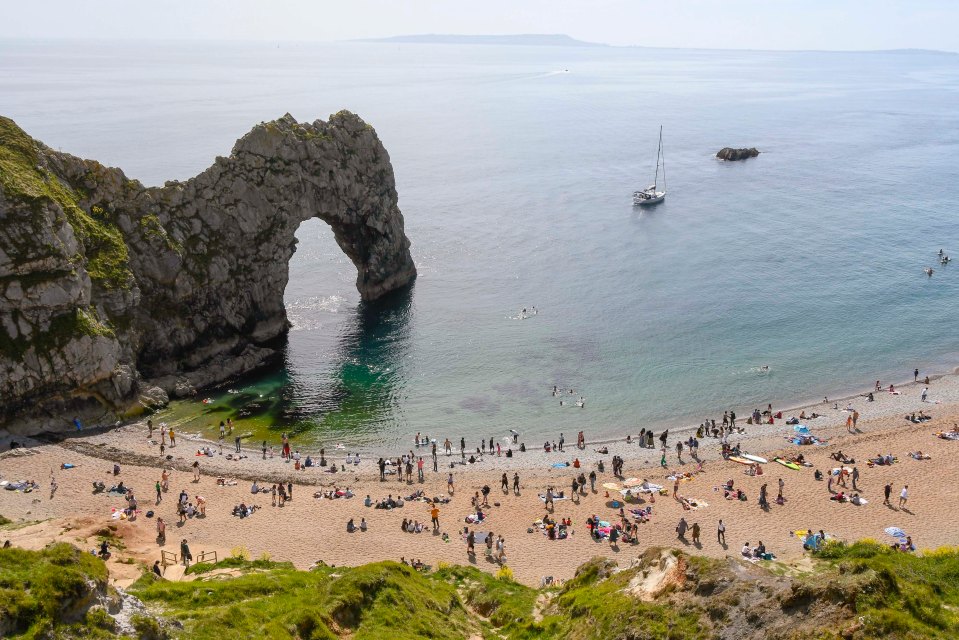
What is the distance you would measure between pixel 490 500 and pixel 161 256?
35.2 meters

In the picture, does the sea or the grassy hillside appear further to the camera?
the sea

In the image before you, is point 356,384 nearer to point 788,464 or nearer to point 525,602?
point 788,464

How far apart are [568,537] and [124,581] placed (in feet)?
71.1

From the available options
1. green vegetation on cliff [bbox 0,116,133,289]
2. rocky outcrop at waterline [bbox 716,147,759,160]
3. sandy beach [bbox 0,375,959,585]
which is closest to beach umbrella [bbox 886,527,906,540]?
sandy beach [bbox 0,375,959,585]

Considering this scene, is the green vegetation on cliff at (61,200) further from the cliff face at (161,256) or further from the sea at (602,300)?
the sea at (602,300)

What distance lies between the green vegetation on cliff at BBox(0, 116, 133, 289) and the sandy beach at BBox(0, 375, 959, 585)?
40.4 feet

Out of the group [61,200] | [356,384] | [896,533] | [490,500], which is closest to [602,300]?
[356,384]

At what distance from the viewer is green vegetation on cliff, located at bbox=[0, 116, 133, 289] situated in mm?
51562

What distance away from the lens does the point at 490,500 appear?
45.4 m

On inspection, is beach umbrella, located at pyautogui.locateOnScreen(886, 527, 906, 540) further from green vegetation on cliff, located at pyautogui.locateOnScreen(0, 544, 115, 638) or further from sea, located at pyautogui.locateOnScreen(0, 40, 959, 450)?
green vegetation on cliff, located at pyautogui.locateOnScreen(0, 544, 115, 638)

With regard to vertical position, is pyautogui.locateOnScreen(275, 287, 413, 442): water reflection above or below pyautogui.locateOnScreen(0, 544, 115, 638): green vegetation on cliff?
below

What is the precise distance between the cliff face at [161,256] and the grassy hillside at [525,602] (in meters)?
29.3

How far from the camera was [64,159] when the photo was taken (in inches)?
2283

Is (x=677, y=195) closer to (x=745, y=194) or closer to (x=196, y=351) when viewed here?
(x=745, y=194)
